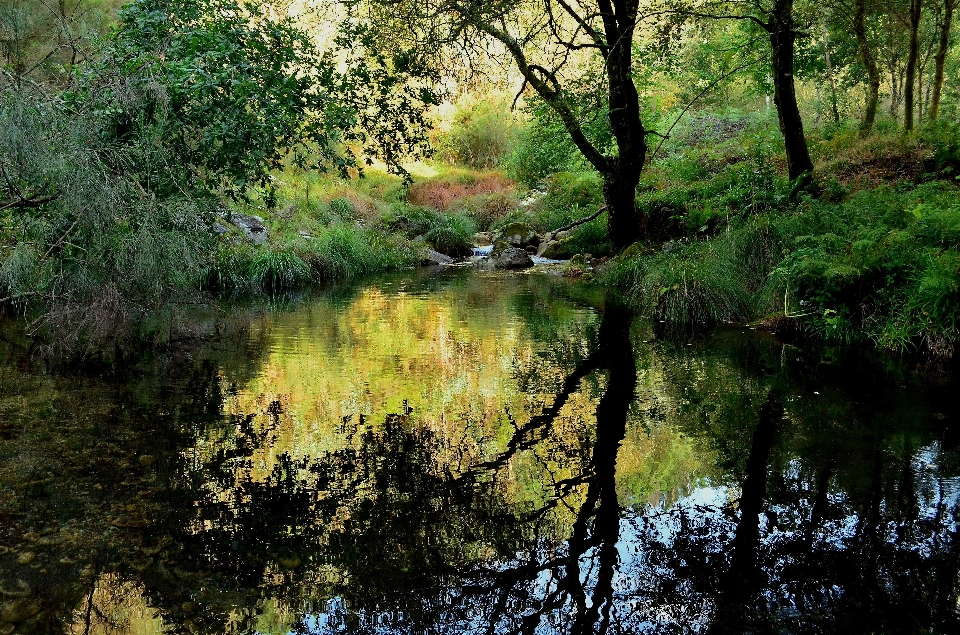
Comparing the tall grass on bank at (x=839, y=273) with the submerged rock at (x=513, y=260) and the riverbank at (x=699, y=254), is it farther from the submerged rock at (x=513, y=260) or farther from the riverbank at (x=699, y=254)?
the submerged rock at (x=513, y=260)

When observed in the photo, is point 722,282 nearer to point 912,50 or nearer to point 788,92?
point 788,92

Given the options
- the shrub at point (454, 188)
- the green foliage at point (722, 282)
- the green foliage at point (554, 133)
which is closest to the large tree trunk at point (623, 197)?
the green foliage at point (554, 133)

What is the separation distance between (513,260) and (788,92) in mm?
9259

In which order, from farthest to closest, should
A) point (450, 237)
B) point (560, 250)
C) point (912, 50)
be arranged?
1. point (450, 237)
2. point (560, 250)
3. point (912, 50)

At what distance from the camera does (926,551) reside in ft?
10.3

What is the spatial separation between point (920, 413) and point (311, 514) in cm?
466

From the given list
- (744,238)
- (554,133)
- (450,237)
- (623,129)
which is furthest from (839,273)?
(450,237)

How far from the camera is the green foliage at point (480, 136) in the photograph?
103ft

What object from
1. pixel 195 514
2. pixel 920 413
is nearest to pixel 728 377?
pixel 920 413

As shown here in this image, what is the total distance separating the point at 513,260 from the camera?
19234mm

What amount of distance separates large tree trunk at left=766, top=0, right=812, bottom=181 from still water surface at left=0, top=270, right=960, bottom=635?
5.94 metres

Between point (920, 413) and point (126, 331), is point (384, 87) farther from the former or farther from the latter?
point (920, 413)

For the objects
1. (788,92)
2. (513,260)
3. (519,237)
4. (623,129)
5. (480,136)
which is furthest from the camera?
(480,136)

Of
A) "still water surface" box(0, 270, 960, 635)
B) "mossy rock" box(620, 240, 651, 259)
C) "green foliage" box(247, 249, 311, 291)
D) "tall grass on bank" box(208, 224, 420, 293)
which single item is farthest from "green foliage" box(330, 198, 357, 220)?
"still water surface" box(0, 270, 960, 635)
